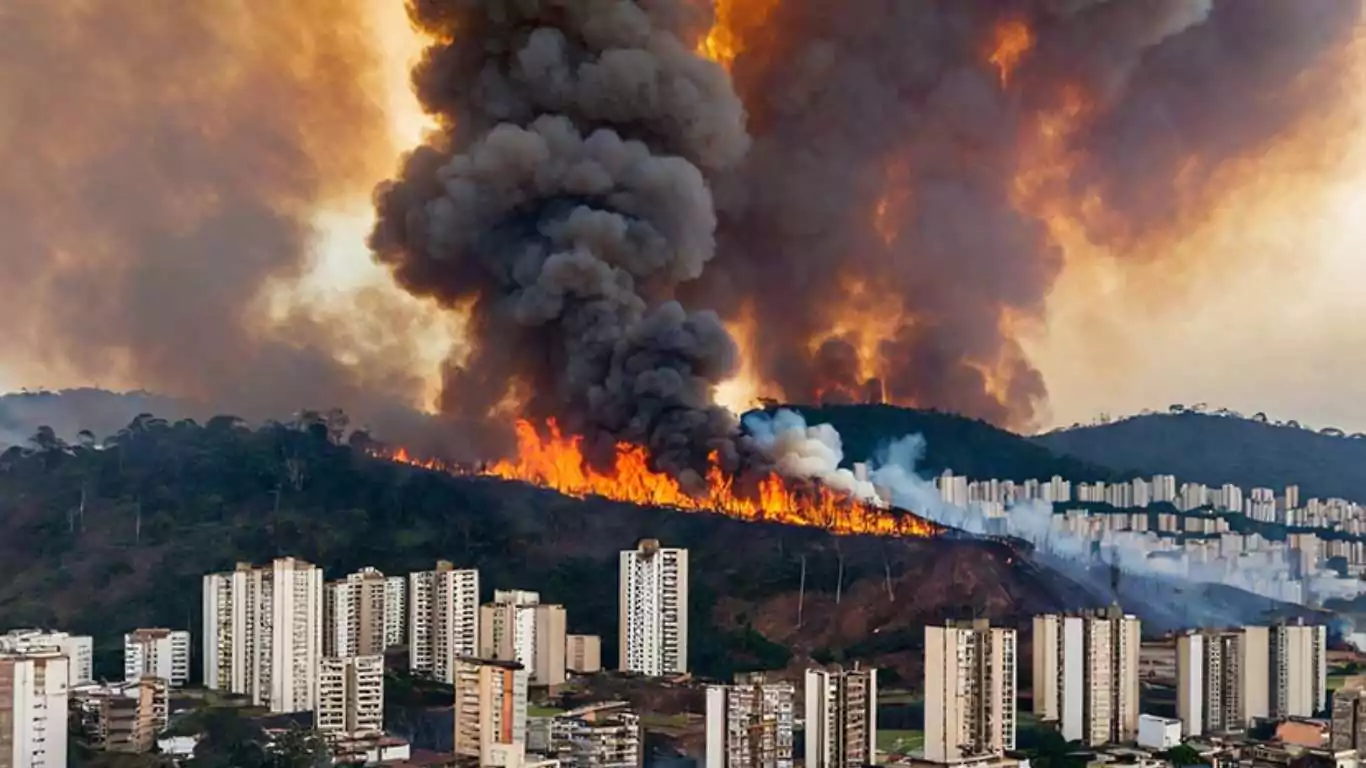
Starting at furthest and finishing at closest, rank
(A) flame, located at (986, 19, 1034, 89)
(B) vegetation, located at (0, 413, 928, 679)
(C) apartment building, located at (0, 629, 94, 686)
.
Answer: (A) flame, located at (986, 19, 1034, 89)
(B) vegetation, located at (0, 413, 928, 679)
(C) apartment building, located at (0, 629, 94, 686)

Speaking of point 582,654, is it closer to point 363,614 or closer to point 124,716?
point 363,614

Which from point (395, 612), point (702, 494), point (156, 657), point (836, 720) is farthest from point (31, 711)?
point (702, 494)

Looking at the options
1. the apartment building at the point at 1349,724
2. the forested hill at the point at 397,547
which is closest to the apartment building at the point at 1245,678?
the apartment building at the point at 1349,724

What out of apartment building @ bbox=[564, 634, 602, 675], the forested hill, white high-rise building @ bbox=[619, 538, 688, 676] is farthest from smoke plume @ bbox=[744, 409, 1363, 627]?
apartment building @ bbox=[564, 634, 602, 675]

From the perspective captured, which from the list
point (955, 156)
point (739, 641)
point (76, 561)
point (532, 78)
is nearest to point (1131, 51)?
point (955, 156)

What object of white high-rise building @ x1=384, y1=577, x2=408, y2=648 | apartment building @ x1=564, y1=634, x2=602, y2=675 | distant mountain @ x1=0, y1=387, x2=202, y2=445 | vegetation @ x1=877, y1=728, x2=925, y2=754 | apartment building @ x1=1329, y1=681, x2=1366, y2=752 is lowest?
vegetation @ x1=877, y1=728, x2=925, y2=754

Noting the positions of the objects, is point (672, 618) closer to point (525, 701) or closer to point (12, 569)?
point (525, 701)

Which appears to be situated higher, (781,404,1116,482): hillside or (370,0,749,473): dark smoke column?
(370,0,749,473): dark smoke column

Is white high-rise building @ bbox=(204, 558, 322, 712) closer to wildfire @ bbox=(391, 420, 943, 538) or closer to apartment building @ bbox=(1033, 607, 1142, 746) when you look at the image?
wildfire @ bbox=(391, 420, 943, 538)
